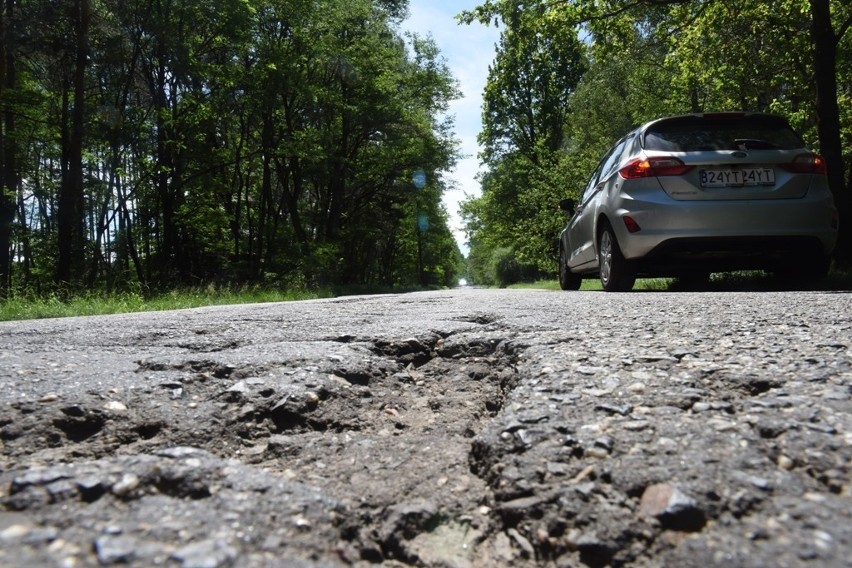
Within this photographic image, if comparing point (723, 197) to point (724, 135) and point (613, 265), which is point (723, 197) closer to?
point (724, 135)

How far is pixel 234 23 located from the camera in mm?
16781

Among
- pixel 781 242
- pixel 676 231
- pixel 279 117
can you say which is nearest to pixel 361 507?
pixel 676 231

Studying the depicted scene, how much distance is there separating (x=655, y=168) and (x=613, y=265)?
115cm

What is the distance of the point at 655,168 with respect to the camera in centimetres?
526

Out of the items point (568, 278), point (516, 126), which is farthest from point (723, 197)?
point (516, 126)

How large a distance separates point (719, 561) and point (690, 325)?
1914 mm

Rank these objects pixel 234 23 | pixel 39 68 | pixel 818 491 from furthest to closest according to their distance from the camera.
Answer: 1. pixel 234 23
2. pixel 39 68
3. pixel 818 491

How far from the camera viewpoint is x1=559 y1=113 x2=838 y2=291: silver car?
5086 mm

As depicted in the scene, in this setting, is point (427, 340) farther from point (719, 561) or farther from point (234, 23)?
point (234, 23)

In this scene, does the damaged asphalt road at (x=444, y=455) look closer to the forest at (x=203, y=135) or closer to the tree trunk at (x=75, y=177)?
the forest at (x=203, y=135)

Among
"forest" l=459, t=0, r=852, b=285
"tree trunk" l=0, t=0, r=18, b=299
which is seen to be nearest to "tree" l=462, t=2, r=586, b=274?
"forest" l=459, t=0, r=852, b=285

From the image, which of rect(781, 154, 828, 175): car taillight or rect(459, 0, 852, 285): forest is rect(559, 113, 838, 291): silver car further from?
rect(459, 0, 852, 285): forest

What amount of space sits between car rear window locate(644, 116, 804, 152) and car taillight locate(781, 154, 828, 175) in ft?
0.47

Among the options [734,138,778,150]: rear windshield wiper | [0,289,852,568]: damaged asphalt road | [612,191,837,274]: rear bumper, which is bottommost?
[0,289,852,568]: damaged asphalt road
